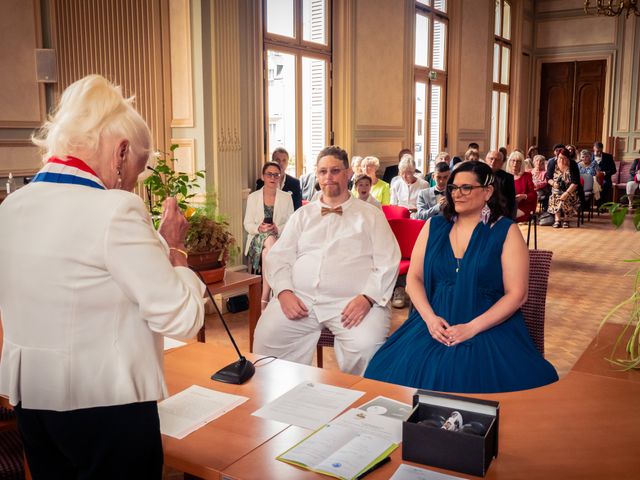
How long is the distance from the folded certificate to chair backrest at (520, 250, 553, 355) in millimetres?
1655

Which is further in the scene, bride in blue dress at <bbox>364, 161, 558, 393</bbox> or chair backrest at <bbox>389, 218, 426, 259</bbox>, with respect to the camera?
chair backrest at <bbox>389, 218, 426, 259</bbox>

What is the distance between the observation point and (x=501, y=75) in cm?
1521

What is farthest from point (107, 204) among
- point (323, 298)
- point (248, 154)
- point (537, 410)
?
point (248, 154)

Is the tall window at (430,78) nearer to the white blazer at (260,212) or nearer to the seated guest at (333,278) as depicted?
the white blazer at (260,212)

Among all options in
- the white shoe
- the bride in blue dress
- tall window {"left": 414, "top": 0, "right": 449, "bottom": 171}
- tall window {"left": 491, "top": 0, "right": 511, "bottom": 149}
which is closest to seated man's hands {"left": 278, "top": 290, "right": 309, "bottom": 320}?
the bride in blue dress

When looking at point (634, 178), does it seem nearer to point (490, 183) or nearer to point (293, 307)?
point (490, 183)

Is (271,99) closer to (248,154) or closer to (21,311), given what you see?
(248,154)

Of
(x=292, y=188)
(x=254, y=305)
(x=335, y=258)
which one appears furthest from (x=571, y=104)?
(x=335, y=258)

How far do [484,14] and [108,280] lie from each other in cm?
1307

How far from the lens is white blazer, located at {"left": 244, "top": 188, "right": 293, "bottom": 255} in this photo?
6.01 m

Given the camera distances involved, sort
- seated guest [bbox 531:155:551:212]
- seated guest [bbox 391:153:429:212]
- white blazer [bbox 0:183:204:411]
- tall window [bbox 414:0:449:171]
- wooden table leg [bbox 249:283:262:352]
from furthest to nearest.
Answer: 1. seated guest [bbox 531:155:551:212]
2. tall window [bbox 414:0:449:171]
3. seated guest [bbox 391:153:429:212]
4. wooden table leg [bbox 249:283:262:352]
5. white blazer [bbox 0:183:204:411]

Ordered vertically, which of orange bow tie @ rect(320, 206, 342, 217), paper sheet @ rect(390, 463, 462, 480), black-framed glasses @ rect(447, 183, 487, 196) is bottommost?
paper sheet @ rect(390, 463, 462, 480)

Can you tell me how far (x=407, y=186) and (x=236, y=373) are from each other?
5830 millimetres

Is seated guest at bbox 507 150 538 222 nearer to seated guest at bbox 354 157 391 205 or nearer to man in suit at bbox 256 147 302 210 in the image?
seated guest at bbox 354 157 391 205
